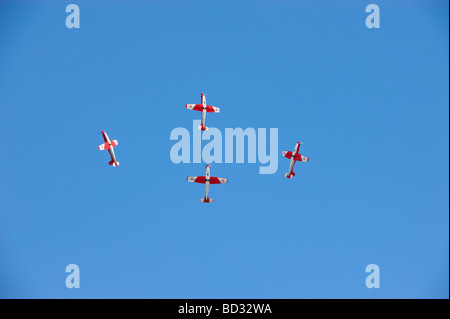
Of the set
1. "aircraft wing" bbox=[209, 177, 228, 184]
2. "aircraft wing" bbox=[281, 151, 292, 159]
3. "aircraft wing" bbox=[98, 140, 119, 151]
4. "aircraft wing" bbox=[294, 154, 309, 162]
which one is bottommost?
"aircraft wing" bbox=[209, 177, 228, 184]

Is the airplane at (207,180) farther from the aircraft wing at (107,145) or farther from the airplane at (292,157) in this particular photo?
the aircraft wing at (107,145)

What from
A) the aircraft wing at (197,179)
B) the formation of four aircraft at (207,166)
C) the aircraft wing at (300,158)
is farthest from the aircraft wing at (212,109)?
the aircraft wing at (300,158)

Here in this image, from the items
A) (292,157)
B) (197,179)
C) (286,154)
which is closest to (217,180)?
(197,179)

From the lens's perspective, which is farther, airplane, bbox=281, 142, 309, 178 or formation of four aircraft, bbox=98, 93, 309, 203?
airplane, bbox=281, 142, 309, 178

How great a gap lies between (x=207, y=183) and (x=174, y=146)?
14.2ft

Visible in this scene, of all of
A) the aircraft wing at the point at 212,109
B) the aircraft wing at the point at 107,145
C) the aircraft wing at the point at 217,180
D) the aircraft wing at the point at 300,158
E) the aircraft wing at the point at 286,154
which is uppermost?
the aircraft wing at the point at 212,109

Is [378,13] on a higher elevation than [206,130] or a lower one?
higher

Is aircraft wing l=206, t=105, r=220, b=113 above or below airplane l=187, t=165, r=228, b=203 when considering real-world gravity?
above

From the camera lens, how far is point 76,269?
4012 centimetres

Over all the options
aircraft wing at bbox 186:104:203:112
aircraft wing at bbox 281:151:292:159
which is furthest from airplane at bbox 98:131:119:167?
aircraft wing at bbox 281:151:292:159

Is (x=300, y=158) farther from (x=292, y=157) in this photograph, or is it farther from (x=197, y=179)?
(x=197, y=179)

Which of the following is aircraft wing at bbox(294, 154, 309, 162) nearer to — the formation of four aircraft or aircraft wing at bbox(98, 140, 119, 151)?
the formation of four aircraft
